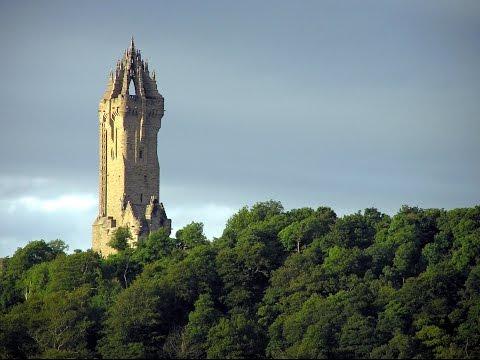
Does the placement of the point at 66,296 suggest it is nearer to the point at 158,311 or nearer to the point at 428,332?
the point at 158,311

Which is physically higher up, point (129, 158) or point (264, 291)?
point (129, 158)

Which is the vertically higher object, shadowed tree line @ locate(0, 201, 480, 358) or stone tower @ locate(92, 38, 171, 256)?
stone tower @ locate(92, 38, 171, 256)

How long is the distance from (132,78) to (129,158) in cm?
514

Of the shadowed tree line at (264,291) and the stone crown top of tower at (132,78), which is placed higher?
the stone crown top of tower at (132,78)

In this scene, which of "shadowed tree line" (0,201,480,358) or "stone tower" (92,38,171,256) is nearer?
"shadowed tree line" (0,201,480,358)

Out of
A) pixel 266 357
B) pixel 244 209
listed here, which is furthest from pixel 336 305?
pixel 244 209

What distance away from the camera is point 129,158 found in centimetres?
19600

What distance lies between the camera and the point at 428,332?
17825cm

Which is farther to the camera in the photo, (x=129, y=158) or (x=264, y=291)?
(x=129, y=158)

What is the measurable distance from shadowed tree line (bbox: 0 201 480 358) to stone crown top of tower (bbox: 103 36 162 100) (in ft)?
28.7

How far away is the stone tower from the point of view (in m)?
195

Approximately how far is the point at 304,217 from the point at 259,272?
7.23 metres

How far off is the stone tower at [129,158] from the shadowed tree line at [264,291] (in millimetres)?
1774

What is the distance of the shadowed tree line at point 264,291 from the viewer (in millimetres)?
178250
